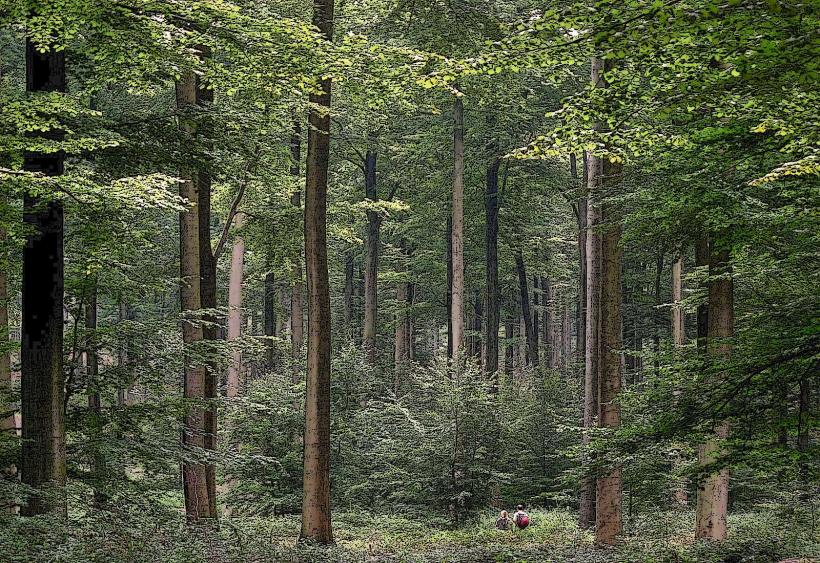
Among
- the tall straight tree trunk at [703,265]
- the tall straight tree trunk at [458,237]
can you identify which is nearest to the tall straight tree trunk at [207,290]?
the tall straight tree trunk at [703,265]

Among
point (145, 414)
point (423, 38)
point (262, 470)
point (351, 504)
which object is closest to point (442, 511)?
point (351, 504)

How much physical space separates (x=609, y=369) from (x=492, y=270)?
1597cm

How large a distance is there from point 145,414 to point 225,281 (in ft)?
74.0

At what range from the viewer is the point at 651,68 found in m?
5.60

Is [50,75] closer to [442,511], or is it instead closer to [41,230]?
[41,230]

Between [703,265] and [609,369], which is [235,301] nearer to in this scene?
[609,369]

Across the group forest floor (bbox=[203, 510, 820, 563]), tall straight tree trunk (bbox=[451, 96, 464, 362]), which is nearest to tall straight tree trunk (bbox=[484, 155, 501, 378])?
tall straight tree trunk (bbox=[451, 96, 464, 362])

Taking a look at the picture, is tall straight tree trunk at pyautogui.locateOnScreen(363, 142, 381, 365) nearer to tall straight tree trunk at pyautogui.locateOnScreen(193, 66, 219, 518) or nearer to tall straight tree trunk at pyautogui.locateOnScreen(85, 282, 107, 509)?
tall straight tree trunk at pyautogui.locateOnScreen(193, 66, 219, 518)

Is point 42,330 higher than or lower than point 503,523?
higher

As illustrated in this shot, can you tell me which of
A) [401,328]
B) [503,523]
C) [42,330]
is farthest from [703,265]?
[401,328]

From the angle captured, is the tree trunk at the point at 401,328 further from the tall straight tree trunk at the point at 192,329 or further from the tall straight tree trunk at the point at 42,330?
the tall straight tree trunk at the point at 42,330

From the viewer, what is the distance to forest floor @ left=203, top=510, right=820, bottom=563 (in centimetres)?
956

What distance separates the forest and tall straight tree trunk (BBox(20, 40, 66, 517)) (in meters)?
0.03

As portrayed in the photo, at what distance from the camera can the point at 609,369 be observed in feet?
36.9
